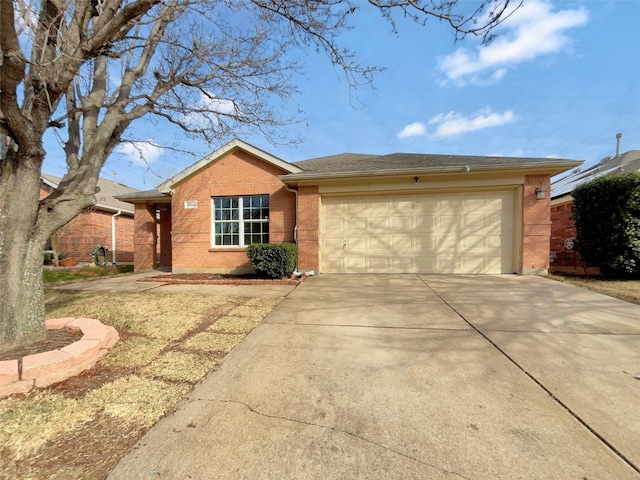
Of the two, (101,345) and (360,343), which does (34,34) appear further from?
(360,343)

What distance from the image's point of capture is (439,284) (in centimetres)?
685

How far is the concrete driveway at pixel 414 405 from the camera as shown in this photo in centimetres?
164

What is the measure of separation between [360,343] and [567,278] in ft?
24.6

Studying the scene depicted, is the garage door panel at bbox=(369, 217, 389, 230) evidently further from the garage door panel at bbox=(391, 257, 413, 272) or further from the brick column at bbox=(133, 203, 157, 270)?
the brick column at bbox=(133, 203, 157, 270)

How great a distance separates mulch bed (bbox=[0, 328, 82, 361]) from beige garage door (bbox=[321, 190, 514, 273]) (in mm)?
6444

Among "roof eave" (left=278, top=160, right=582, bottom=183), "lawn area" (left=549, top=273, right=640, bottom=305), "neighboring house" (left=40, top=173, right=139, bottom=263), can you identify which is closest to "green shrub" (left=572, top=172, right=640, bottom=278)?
"lawn area" (left=549, top=273, right=640, bottom=305)

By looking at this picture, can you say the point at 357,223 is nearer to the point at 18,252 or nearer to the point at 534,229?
the point at 534,229

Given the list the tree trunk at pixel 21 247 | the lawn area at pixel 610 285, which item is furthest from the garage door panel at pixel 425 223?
the tree trunk at pixel 21 247

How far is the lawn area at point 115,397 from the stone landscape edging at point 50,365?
84mm

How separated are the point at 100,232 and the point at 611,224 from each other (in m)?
21.2

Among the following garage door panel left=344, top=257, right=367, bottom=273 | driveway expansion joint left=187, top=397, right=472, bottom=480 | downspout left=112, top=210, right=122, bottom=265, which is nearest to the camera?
driveway expansion joint left=187, top=397, right=472, bottom=480

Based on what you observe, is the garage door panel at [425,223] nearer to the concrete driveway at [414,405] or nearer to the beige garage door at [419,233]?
the beige garage door at [419,233]

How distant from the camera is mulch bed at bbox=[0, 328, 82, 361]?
2.89 m

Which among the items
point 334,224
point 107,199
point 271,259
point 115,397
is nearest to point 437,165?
point 334,224
